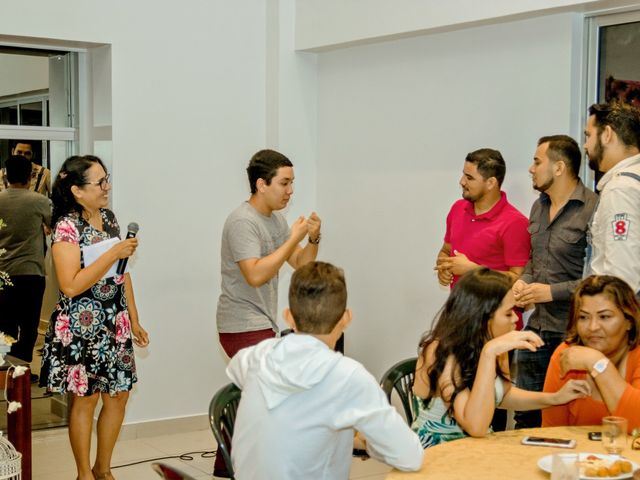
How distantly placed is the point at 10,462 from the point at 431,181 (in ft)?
9.31

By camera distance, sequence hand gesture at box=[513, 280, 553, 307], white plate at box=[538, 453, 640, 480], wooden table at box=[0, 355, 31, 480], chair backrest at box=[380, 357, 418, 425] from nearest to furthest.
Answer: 1. white plate at box=[538, 453, 640, 480]
2. chair backrest at box=[380, 357, 418, 425]
3. wooden table at box=[0, 355, 31, 480]
4. hand gesture at box=[513, 280, 553, 307]

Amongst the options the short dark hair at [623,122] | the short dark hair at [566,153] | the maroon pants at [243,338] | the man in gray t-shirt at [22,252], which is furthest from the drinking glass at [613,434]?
the man in gray t-shirt at [22,252]

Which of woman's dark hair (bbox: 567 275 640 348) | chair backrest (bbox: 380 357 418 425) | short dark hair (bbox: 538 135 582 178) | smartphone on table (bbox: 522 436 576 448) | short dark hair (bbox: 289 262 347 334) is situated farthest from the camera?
short dark hair (bbox: 538 135 582 178)

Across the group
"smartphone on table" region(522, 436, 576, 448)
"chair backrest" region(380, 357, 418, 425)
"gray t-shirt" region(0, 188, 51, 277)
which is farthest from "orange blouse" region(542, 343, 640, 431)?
"gray t-shirt" region(0, 188, 51, 277)

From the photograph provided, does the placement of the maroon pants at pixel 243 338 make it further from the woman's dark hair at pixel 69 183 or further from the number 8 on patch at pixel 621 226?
the number 8 on patch at pixel 621 226

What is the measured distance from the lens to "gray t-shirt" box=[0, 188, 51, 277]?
5.88 m

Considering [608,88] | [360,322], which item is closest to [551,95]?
[608,88]

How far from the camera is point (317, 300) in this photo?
261cm

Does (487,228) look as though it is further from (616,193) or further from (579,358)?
(579,358)

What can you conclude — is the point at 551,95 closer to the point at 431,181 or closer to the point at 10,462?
the point at 431,181

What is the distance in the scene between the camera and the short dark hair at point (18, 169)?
19.0 feet

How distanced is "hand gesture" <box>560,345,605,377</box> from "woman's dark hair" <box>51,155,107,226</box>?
2.28 meters

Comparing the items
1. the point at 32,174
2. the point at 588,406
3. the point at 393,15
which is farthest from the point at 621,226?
the point at 32,174

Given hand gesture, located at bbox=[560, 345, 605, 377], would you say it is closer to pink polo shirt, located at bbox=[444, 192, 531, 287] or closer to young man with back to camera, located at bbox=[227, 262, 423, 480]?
young man with back to camera, located at bbox=[227, 262, 423, 480]
